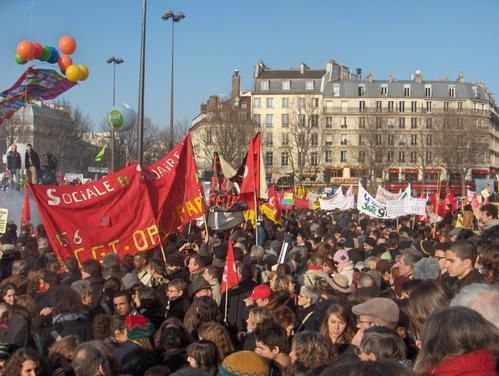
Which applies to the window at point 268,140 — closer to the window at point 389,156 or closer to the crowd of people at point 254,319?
the window at point 389,156

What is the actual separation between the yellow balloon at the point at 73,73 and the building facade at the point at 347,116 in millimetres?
72423

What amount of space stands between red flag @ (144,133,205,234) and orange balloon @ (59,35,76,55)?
391 inches

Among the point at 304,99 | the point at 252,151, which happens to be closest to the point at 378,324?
the point at 252,151

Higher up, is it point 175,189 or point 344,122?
point 344,122

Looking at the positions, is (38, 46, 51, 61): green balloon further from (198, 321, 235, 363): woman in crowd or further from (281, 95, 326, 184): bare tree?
(281, 95, 326, 184): bare tree

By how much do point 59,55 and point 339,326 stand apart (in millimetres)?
17662

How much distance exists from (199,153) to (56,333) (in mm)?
84048

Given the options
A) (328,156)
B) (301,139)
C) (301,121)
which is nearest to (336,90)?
(328,156)

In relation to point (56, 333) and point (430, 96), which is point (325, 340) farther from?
point (430, 96)

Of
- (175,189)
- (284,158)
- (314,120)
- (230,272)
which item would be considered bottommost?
(230,272)

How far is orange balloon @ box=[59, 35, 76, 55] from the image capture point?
68.4 feet

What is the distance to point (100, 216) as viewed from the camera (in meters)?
11.1

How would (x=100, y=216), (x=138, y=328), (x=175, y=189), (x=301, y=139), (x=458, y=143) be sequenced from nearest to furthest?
(x=138, y=328) < (x=100, y=216) < (x=175, y=189) < (x=458, y=143) < (x=301, y=139)

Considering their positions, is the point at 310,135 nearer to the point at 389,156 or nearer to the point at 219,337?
the point at 389,156
